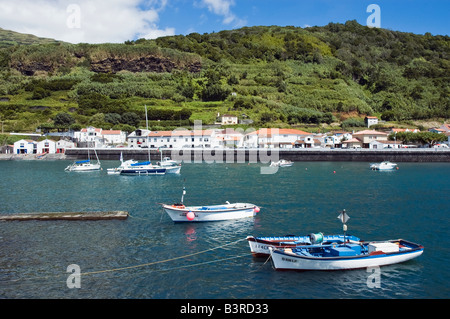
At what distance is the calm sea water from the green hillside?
70.2m

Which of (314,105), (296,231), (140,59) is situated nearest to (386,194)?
(296,231)

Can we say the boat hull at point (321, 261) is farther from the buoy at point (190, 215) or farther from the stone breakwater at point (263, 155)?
the stone breakwater at point (263, 155)

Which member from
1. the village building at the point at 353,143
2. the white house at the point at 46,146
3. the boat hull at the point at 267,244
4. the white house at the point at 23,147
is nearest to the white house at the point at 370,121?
the village building at the point at 353,143

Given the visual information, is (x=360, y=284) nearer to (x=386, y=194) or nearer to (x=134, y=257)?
(x=134, y=257)

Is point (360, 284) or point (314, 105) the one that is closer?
point (360, 284)

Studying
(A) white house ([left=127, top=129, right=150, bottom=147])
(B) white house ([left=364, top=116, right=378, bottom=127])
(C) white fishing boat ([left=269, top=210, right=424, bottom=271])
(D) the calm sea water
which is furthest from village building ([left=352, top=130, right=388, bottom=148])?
(C) white fishing boat ([left=269, top=210, right=424, bottom=271])

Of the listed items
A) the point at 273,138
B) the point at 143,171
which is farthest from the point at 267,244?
the point at 273,138

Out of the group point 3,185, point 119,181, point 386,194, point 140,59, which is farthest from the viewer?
point 140,59

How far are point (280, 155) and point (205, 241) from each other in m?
57.6

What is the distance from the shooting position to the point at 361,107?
128m

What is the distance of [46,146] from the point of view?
90.0 meters

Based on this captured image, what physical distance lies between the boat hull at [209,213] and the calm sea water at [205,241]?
635mm

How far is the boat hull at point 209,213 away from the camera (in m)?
23.8
